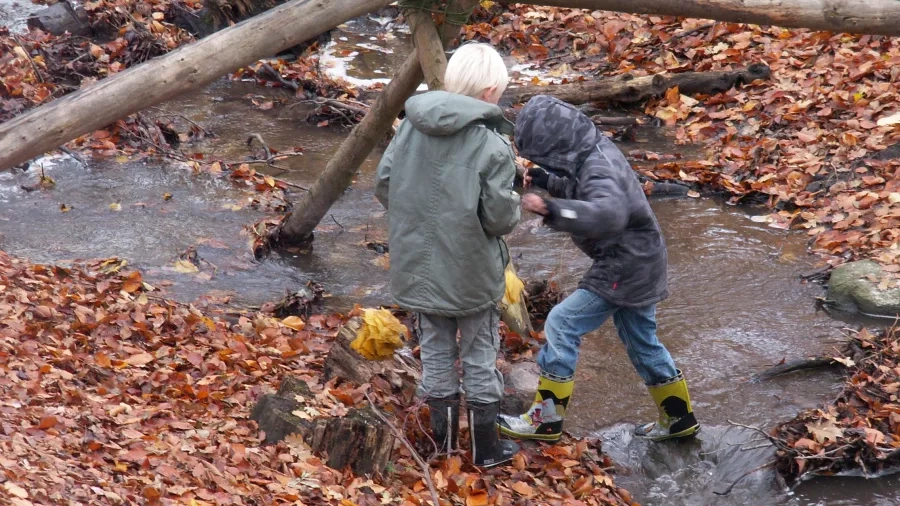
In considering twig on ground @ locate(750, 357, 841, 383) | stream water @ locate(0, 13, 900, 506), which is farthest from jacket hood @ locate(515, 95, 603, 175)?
twig on ground @ locate(750, 357, 841, 383)

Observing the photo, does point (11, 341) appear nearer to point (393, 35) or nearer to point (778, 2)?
point (778, 2)

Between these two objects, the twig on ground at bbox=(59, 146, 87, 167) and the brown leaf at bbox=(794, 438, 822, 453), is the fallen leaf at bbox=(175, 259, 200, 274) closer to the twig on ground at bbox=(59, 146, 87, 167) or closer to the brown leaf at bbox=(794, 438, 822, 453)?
the twig on ground at bbox=(59, 146, 87, 167)

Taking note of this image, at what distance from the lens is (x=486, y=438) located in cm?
411

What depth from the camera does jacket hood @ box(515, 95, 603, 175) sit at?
3.94 m

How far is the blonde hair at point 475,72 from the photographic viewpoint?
358 centimetres

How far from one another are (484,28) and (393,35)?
57.9 inches

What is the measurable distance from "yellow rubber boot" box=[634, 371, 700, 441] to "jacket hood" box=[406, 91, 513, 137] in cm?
176

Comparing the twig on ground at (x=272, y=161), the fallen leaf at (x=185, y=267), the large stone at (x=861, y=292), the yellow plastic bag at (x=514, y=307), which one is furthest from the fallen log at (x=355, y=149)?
the large stone at (x=861, y=292)

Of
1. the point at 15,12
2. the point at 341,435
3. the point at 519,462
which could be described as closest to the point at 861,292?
the point at 519,462

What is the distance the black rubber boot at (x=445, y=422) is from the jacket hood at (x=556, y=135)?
116 centimetres

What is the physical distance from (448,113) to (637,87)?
6.88 meters

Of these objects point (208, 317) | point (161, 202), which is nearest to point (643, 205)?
point (208, 317)

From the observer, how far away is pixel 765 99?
9047mm

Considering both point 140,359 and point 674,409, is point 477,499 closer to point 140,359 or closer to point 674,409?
point 674,409
